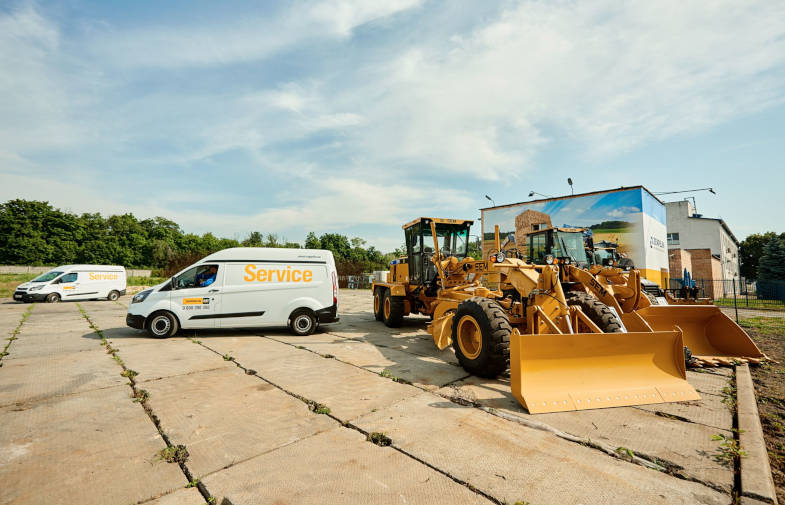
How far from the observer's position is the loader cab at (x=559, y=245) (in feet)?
33.2

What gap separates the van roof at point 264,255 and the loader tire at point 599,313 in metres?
5.47

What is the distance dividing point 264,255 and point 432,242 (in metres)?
4.06

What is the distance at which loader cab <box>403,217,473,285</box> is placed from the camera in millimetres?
8992

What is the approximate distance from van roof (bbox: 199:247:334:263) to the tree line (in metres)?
28.2

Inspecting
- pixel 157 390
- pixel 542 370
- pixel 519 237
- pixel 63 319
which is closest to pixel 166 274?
pixel 63 319

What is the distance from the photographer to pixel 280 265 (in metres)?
8.70

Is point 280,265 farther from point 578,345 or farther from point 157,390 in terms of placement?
point 578,345

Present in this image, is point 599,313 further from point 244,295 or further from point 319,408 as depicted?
point 244,295

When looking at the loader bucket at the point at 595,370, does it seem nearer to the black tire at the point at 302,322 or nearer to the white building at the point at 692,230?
the black tire at the point at 302,322

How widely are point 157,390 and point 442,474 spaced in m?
3.78

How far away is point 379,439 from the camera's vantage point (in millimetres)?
3148

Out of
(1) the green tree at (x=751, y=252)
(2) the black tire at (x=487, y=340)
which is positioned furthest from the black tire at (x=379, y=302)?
(1) the green tree at (x=751, y=252)

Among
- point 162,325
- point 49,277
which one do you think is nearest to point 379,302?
point 162,325

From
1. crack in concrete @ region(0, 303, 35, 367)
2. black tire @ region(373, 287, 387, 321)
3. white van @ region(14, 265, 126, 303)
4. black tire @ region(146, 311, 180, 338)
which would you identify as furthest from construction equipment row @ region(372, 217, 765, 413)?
white van @ region(14, 265, 126, 303)
